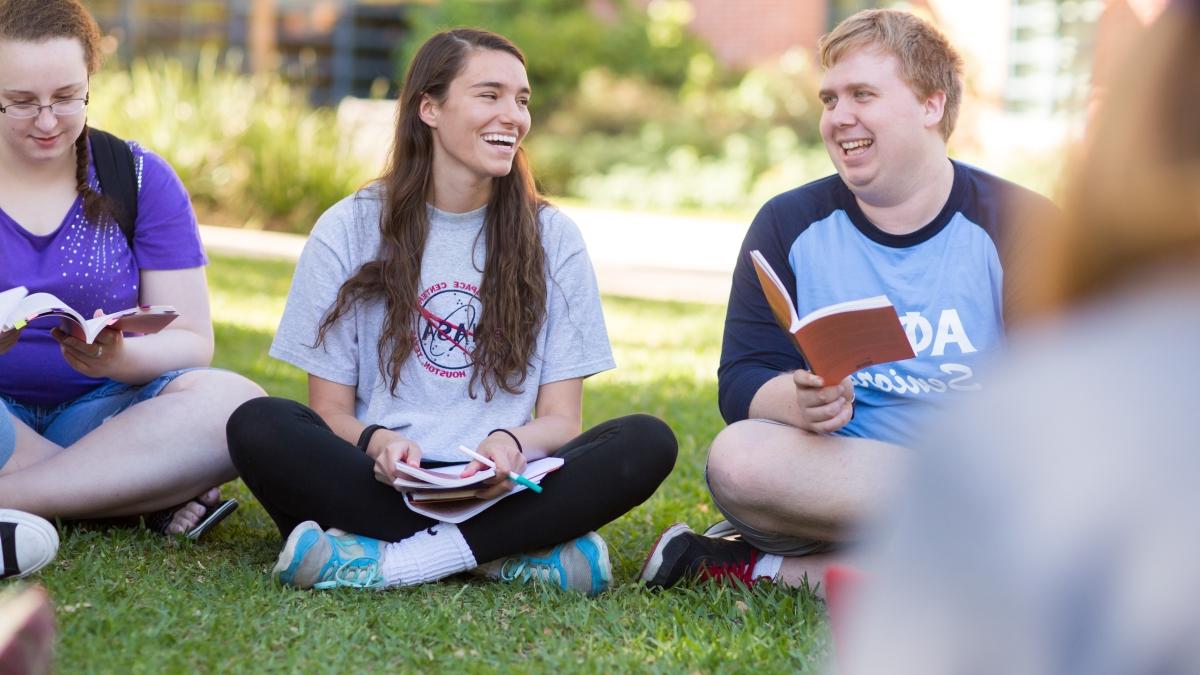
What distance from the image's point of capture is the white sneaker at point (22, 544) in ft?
9.66

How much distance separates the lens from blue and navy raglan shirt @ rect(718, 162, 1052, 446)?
3.28 meters

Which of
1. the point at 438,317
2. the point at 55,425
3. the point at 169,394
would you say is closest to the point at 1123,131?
the point at 438,317

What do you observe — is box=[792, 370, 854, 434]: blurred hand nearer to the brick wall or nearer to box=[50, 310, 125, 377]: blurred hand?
box=[50, 310, 125, 377]: blurred hand

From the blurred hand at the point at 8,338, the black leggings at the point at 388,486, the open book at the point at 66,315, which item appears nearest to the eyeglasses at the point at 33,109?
the open book at the point at 66,315

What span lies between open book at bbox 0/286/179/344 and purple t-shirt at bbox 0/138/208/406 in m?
0.30

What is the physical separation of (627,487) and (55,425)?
1604 mm

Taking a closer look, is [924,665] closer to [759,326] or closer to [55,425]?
[759,326]

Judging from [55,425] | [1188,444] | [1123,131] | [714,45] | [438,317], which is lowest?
[55,425]

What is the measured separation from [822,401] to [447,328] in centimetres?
108

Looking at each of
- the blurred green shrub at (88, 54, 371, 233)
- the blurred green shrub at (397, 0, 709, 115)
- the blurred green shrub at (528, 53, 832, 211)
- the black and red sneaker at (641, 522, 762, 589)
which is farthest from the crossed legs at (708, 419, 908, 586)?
the blurred green shrub at (397, 0, 709, 115)

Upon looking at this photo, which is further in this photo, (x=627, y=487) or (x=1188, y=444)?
(x=627, y=487)

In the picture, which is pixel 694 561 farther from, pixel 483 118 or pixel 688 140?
pixel 688 140

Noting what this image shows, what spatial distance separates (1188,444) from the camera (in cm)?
85

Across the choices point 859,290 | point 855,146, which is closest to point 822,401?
point 859,290
